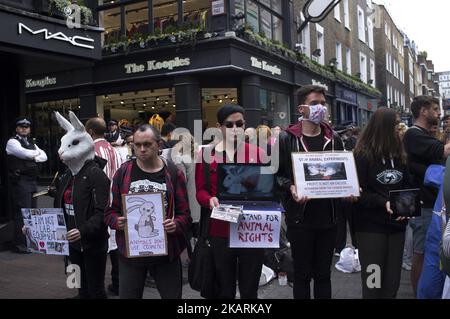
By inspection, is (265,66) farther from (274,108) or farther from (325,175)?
(325,175)

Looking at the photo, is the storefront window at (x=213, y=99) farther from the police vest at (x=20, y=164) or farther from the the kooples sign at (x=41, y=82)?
the police vest at (x=20, y=164)

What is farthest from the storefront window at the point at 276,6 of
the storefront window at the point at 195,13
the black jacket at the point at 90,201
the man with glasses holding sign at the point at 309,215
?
the black jacket at the point at 90,201

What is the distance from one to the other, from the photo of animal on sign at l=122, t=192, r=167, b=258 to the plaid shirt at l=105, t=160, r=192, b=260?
0.09 meters

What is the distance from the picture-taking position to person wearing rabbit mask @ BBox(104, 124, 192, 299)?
3346mm

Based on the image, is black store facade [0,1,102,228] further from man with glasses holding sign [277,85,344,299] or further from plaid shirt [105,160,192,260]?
man with glasses holding sign [277,85,344,299]

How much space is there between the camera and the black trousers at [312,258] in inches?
147

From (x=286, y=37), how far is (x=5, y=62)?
1115 cm

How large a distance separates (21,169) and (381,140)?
5.76 m

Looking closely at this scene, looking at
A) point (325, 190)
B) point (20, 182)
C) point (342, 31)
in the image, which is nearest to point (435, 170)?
point (325, 190)

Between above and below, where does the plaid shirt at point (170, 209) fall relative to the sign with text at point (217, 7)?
below

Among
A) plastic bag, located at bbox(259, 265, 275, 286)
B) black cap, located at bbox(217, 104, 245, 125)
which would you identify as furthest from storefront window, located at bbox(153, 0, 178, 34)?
black cap, located at bbox(217, 104, 245, 125)

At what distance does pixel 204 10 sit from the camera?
13.4 m

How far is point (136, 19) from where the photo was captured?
14711 millimetres
